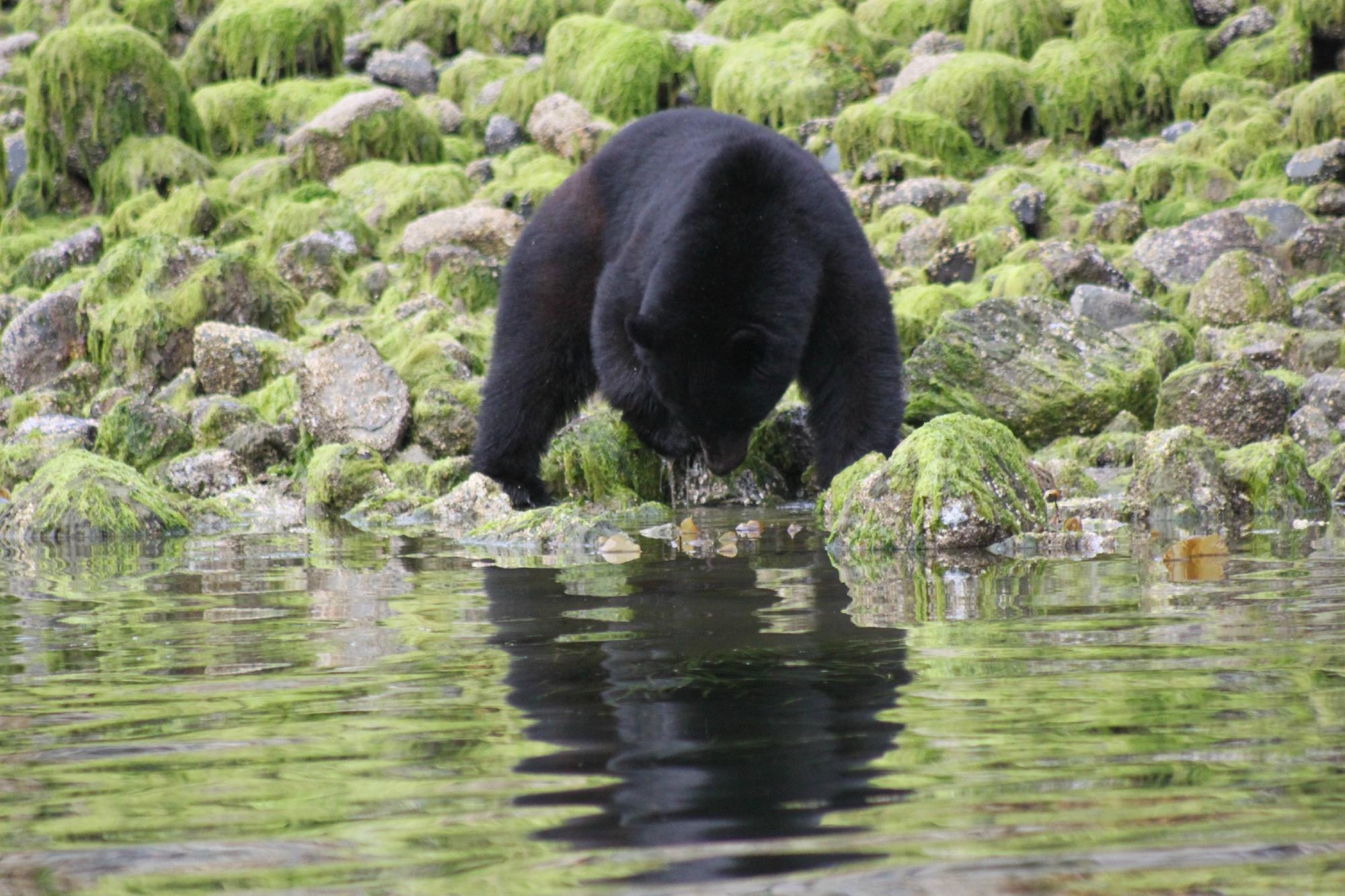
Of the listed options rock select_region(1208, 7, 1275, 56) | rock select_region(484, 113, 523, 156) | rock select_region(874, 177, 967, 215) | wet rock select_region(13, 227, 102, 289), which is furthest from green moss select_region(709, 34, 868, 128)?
wet rock select_region(13, 227, 102, 289)

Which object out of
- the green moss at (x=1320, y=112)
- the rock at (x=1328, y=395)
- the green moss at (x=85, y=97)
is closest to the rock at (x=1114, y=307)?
the rock at (x=1328, y=395)

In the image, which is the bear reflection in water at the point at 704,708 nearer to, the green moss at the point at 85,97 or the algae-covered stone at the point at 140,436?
the algae-covered stone at the point at 140,436

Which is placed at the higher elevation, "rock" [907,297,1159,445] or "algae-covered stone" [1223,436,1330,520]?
"rock" [907,297,1159,445]

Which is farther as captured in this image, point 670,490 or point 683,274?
point 670,490

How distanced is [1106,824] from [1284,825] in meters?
0.17

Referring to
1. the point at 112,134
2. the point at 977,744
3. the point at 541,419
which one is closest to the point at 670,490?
the point at 541,419

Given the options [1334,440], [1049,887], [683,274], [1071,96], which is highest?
[1071,96]

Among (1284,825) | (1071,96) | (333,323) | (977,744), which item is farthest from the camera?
(1071,96)

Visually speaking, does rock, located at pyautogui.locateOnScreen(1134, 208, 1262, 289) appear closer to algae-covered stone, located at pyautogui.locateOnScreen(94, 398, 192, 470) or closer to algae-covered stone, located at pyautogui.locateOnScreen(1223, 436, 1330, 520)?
algae-covered stone, located at pyautogui.locateOnScreen(1223, 436, 1330, 520)

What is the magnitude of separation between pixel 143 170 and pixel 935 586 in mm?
16071

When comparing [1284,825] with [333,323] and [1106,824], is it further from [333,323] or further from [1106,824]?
[333,323]

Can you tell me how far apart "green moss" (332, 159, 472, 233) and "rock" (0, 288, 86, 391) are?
4.71m

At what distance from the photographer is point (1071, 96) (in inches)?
680

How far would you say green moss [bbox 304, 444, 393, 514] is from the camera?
7.49 metres
